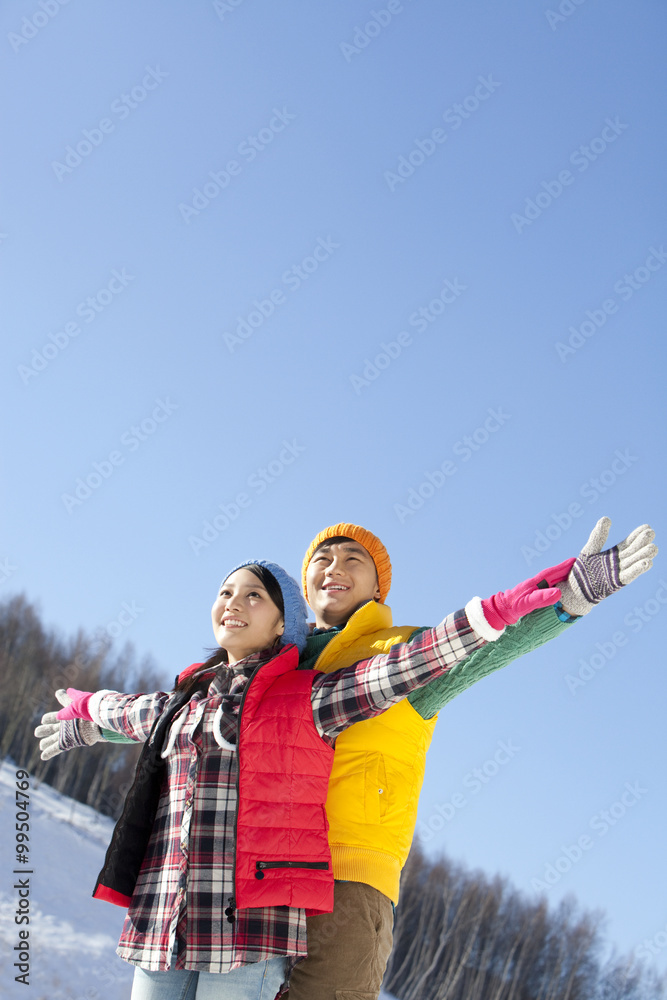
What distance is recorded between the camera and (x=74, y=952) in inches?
583

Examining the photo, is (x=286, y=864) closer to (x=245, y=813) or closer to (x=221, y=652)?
(x=245, y=813)

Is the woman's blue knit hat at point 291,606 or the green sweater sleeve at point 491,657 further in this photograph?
the woman's blue knit hat at point 291,606

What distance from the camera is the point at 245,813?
95.7 inches

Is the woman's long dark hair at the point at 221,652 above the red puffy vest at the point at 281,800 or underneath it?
above

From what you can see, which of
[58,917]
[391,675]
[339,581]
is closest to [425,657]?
[391,675]

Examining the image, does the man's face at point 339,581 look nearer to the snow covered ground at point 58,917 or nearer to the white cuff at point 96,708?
the white cuff at point 96,708

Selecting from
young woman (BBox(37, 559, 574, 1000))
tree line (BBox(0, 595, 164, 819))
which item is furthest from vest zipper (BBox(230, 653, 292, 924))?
tree line (BBox(0, 595, 164, 819))

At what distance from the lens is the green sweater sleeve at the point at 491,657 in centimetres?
252

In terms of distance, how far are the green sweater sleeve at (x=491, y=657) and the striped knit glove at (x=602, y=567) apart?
10 centimetres

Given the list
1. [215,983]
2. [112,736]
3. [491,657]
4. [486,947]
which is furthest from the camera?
[486,947]

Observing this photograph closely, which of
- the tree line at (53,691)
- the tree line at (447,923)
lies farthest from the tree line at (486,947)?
the tree line at (53,691)

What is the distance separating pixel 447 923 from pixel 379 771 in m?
30.3

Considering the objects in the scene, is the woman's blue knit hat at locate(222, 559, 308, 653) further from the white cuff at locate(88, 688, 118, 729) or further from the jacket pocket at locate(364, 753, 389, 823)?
the white cuff at locate(88, 688, 118, 729)

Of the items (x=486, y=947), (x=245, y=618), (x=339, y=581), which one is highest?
(x=339, y=581)
